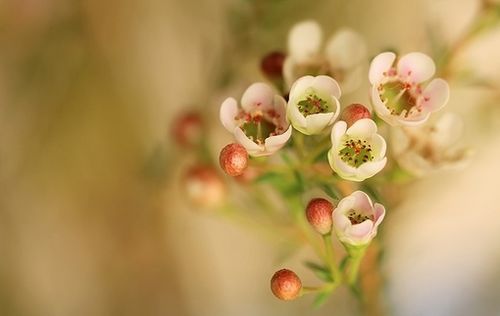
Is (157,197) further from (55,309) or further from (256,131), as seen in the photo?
(256,131)

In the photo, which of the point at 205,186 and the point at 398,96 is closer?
the point at 398,96

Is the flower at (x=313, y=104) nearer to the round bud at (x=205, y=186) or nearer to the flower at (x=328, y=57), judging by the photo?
the flower at (x=328, y=57)

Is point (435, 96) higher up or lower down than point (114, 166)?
lower down

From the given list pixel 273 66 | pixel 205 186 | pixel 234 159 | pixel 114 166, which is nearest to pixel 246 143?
pixel 234 159

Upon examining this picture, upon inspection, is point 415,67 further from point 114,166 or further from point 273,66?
point 114,166

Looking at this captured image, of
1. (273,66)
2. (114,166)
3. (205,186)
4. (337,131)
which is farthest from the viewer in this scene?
(114,166)

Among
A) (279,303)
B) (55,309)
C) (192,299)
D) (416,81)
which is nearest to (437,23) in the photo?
(416,81)

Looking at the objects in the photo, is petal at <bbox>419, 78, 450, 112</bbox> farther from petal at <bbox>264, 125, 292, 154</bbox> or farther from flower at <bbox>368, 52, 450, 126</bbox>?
petal at <bbox>264, 125, 292, 154</bbox>
